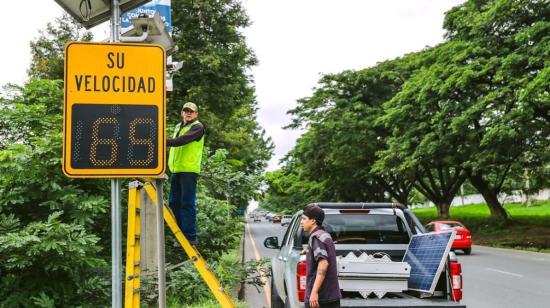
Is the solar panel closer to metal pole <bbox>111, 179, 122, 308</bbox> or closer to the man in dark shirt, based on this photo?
the man in dark shirt

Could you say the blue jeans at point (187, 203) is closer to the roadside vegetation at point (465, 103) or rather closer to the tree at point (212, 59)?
the roadside vegetation at point (465, 103)

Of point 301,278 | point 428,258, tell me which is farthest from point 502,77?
point 301,278

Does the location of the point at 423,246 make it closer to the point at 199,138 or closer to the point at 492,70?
the point at 199,138

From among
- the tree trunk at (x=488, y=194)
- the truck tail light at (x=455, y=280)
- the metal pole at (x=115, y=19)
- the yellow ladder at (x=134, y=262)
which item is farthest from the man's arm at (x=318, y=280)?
the tree trunk at (x=488, y=194)

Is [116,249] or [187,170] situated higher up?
[187,170]

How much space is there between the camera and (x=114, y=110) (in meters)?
3.83

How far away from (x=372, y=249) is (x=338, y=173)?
130ft

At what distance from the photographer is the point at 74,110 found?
379 centimetres

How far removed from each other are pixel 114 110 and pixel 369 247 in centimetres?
404

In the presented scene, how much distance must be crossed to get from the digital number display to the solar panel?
3422 mm

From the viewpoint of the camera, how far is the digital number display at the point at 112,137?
12.3ft

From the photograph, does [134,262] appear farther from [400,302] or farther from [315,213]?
[400,302]

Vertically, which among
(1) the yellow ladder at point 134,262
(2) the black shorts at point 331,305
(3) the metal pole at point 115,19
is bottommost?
(2) the black shorts at point 331,305

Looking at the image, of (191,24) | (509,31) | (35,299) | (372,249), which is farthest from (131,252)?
(509,31)
